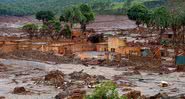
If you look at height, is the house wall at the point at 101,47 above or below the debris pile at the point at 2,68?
below

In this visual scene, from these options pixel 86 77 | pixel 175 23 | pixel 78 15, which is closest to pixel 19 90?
pixel 86 77

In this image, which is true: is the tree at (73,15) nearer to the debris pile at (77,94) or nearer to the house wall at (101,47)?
the house wall at (101,47)

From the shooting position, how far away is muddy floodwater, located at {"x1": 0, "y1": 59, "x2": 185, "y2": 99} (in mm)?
41406

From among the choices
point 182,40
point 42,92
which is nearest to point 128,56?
point 182,40

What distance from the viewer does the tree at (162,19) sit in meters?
88.3

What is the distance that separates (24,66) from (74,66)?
5943 millimetres

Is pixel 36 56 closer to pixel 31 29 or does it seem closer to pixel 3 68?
pixel 3 68

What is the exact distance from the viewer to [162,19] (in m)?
90.9

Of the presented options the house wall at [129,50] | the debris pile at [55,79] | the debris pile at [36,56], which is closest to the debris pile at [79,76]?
the debris pile at [55,79]

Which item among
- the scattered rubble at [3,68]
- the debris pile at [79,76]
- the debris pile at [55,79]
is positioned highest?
the debris pile at [55,79]

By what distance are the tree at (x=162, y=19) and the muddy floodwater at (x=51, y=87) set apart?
3075cm

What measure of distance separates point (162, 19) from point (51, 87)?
1966 inches

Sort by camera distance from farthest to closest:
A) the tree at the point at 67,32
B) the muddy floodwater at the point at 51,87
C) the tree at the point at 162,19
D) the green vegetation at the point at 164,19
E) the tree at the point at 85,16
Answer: the tree at the point at 85,16
the tree at the point at 162,19
the tree at the point at 67,32
the green vegetation at the point at 164,19
the muddy floodwater at the point at 51,87

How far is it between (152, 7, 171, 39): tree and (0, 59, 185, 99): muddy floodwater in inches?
1211
